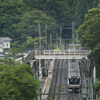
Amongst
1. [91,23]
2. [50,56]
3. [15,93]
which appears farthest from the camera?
[50,56]

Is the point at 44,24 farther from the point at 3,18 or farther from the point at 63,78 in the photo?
the point at 63,78

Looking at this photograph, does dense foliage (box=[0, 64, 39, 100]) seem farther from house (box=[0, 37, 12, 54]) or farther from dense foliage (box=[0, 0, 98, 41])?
dense foliage (box=[0, 0, 98, 41])

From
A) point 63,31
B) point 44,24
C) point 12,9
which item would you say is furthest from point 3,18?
point 63,31

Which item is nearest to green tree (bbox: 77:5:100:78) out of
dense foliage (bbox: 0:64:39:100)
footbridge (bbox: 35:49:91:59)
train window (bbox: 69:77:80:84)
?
train window (bbox: 69:77:80:84)

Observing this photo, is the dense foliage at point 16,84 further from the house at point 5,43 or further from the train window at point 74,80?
the house at point 5,43

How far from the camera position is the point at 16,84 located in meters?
22.4

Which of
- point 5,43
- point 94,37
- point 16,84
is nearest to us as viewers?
point 16,84

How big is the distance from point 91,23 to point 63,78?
965 cm

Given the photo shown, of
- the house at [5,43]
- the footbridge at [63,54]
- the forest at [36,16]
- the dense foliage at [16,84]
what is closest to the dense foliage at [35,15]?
the forest at [36,16]

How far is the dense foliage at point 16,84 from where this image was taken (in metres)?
21.8

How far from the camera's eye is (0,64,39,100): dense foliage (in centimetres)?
2183

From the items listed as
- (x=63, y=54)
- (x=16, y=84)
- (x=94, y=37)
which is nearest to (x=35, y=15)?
(x=63, y=54)

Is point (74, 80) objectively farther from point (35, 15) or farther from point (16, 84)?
point (35, 15)

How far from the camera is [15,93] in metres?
22.1
